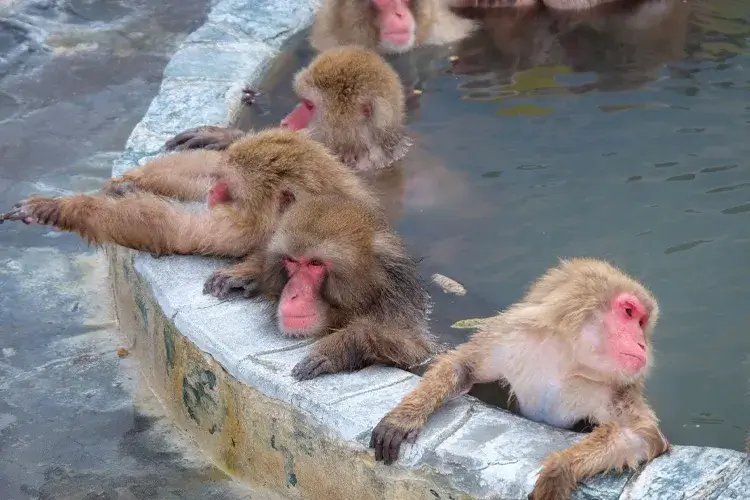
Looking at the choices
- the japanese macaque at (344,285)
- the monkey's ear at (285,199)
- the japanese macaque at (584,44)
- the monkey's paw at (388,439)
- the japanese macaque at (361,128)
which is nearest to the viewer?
the monkey's paw at (388,439)

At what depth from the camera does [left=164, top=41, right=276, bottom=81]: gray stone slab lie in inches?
252

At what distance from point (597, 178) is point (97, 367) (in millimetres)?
2644

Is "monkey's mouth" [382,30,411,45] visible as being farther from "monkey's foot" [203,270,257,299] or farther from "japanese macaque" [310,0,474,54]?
"monkey's foot" [203,270,257,299]

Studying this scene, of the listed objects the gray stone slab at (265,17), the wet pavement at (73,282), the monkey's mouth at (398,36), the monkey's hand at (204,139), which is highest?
the gray stone slab at (265,17)

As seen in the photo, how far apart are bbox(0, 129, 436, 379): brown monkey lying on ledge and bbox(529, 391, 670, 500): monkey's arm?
0.98 m

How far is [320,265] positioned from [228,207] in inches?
26.9

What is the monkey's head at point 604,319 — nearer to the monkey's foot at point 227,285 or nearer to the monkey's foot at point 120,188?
the monkey's foot at point 227,285

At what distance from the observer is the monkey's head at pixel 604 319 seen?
136 inches

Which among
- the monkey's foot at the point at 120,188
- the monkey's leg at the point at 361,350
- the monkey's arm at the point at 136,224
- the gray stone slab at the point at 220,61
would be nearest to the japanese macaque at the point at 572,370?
the monkey's leg at the point at 361,350

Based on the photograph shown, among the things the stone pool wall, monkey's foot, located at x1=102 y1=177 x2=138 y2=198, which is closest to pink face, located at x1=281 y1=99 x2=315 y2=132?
the stone pool wall

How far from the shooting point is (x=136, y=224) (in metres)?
4.59

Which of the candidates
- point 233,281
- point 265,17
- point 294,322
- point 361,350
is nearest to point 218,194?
point 233,281

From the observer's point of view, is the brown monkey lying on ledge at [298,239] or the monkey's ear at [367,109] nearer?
the brown monkey lying on ledge at [298,239]

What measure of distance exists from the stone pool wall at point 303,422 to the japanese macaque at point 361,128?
0.91 metres
